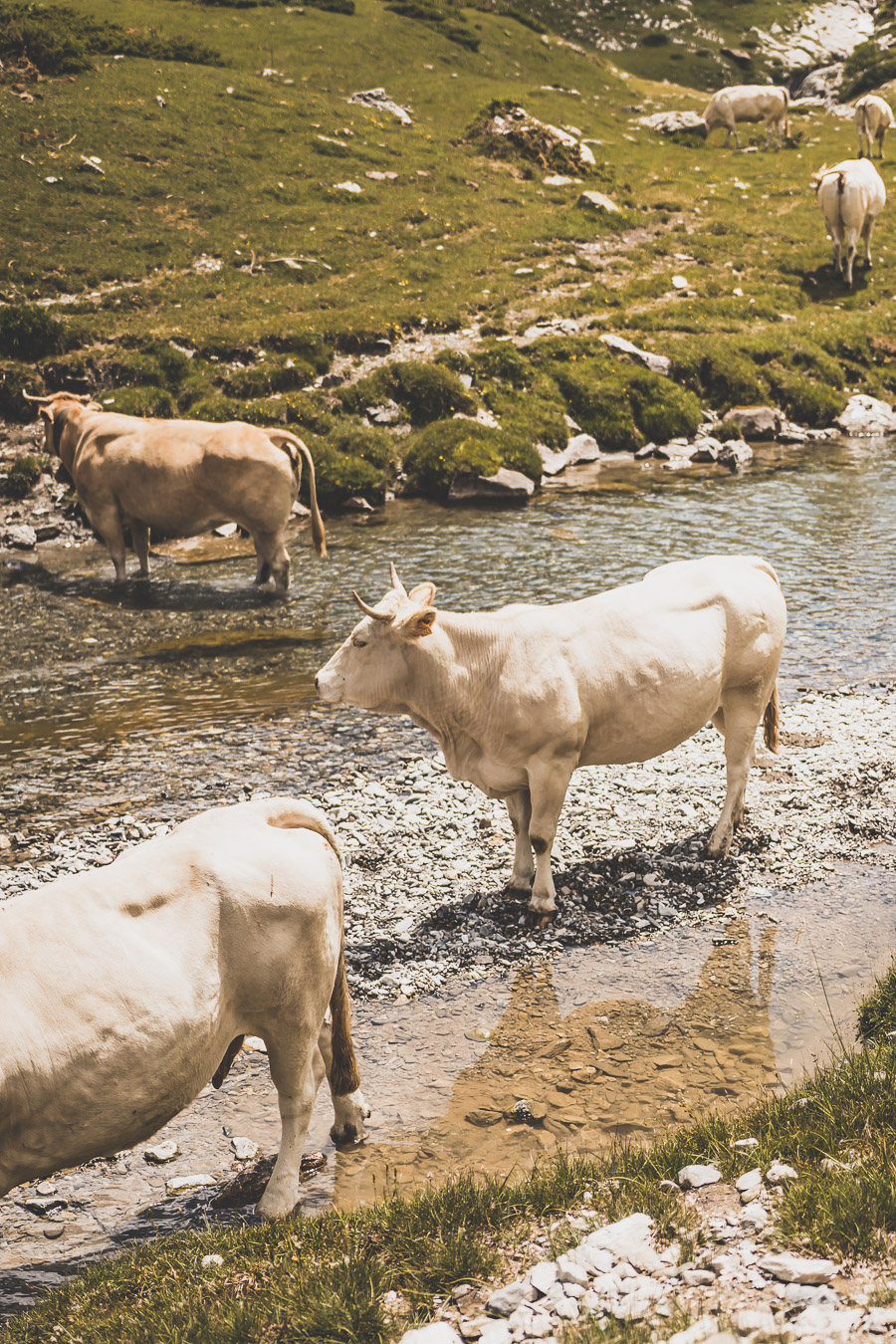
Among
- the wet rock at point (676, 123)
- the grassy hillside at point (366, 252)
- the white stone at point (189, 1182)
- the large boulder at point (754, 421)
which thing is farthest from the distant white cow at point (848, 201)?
the white stone at point (189, 1182)

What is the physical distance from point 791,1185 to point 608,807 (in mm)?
6443

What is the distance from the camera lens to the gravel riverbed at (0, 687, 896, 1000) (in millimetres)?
8953

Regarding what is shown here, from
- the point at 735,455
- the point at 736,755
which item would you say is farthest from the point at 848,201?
the point at 736,755

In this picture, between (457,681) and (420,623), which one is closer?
(420,623)

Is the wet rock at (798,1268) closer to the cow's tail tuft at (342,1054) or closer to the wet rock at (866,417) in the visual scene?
the cow's tail tuft at (342,1054)

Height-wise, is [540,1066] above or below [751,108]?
below

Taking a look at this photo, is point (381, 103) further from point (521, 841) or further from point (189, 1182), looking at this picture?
point (189, 1182)

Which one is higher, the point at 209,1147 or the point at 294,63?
the point at 294,63

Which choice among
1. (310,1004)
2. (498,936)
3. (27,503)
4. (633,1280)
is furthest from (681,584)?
(27,503)

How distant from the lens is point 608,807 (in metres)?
11.1

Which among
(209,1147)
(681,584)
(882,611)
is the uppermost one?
(681,584)

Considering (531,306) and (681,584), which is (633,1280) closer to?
(681,584)

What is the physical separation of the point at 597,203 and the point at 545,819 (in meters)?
41.5

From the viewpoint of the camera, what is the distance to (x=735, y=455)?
90.7 feet
